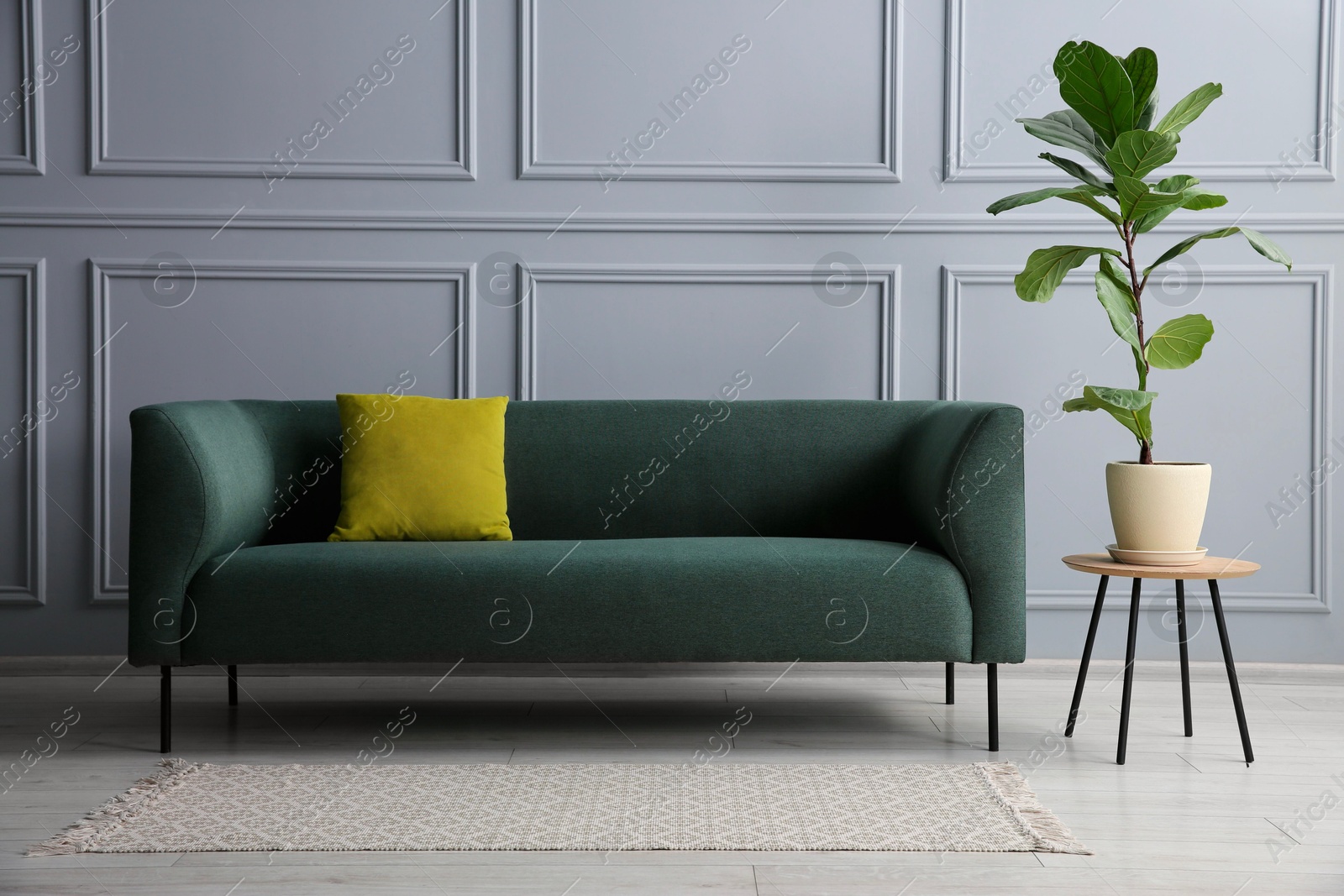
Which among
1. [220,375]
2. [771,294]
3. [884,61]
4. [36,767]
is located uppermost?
[884,61]

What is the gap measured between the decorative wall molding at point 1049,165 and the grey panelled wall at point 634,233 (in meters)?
0.01

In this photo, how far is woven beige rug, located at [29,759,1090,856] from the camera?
165 cm

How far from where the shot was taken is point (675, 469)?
267cm

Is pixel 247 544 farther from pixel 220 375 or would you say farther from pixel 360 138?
pixel 360 138

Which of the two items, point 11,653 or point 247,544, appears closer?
point 247,544

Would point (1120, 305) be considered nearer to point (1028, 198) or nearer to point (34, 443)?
point (1028, 198)

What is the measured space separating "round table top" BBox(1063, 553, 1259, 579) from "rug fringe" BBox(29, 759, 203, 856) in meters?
1.91

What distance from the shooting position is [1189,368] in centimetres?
301

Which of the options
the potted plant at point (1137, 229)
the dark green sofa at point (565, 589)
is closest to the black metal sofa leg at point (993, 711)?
the dark green sofa at point (565, 589)

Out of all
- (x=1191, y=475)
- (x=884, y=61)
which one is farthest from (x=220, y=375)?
(x=1191, y=475)

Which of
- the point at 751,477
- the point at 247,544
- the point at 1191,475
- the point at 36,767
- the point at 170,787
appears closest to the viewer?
the point at 170,787

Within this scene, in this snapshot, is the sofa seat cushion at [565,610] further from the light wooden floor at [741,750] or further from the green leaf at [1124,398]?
the green leaf at [1124,398]

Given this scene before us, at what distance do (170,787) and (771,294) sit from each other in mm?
1990

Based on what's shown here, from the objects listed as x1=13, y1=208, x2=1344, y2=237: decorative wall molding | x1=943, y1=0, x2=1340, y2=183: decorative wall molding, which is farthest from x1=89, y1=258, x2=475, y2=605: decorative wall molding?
x1=943, y1=0, x2=1340, y2=183: decorative wall molding
